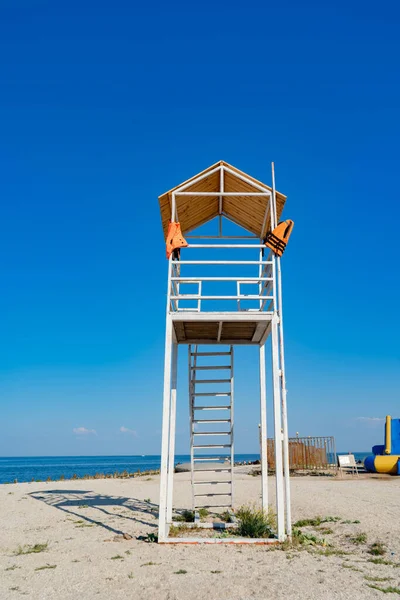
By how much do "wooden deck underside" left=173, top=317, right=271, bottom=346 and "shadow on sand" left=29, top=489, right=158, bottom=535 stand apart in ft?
14.9

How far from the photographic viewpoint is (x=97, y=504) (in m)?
15.3

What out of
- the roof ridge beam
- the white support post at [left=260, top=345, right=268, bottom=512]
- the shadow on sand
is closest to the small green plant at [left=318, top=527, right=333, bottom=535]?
the white support post at [left=260, top=345, right=268, bottom=512]

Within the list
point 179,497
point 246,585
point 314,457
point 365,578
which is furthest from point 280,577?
point 314,457

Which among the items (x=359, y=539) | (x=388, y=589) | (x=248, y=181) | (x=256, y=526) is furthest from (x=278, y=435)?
(x=248, y=181)

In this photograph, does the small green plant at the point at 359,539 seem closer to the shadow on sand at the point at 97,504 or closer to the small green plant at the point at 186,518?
the small green plant at the point at 186,518

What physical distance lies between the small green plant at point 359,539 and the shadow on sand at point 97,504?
451 centimetres

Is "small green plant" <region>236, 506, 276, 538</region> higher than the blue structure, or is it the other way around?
the blue structure

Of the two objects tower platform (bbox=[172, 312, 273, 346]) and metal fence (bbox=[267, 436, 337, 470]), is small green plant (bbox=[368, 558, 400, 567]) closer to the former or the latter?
tower platform (bbox=[172, 312, 273, 346])

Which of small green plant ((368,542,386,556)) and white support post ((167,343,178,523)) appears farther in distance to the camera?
white support post ((167,343,178,523))

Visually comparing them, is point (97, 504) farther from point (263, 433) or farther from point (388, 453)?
point (388, 453)

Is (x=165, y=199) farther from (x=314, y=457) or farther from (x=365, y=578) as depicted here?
(x=314, y=457)

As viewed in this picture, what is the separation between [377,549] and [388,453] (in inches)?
784

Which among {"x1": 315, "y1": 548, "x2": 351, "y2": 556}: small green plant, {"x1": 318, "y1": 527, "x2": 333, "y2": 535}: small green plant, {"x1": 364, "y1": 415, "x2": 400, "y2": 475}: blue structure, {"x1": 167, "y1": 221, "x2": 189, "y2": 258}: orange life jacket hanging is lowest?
{"x1": 318, "y1": 527, "x2": 333, "y2": 535}: small green plant

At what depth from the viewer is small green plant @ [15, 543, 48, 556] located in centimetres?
857
